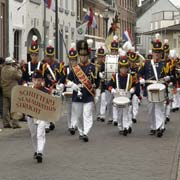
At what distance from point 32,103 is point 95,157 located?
4.97ft

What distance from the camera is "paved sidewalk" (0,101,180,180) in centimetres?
1061

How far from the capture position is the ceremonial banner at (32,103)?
1193cm

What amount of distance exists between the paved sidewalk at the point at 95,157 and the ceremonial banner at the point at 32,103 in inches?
32.0

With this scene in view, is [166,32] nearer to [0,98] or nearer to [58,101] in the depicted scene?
[0,98]

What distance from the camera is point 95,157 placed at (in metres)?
12.4

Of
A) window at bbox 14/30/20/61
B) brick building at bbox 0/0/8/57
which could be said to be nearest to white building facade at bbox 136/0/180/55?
window at bbox 14/30/20/61

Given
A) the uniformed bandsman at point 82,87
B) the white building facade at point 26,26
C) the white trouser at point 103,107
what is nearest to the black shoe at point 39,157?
the uniformed bandsman at point 82,87

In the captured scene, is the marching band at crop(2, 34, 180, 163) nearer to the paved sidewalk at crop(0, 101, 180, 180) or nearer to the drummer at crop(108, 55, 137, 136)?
the drummer at crop(108, 55, 137, 136)

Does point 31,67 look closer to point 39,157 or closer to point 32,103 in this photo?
point 32,103

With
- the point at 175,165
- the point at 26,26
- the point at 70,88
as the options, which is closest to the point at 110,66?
the point at 70,88

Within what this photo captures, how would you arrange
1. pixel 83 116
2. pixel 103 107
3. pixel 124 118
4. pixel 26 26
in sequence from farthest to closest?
pixel 26 26
pixel 103 107
pixel 124 118
pixel 83 116

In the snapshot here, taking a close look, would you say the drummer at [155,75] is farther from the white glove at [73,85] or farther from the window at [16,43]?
the window at [16,43]

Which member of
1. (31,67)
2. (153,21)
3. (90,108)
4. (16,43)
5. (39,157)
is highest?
(153,21)

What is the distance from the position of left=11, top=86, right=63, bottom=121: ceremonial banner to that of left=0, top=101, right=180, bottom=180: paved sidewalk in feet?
2.67
